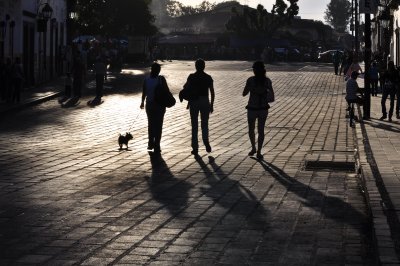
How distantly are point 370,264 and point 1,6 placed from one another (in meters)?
26.0

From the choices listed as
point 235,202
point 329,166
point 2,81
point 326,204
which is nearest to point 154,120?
point 329,166

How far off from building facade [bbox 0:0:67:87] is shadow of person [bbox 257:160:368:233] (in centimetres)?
1940

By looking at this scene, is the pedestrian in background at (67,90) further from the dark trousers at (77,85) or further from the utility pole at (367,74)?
the utility pole at (367,74)

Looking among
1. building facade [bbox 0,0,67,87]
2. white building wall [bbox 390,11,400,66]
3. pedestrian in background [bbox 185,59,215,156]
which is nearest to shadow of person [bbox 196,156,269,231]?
pedestrian in background [bbox 185,59,215,156]

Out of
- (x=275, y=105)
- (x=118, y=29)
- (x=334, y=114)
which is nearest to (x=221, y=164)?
(x=334, y=114)

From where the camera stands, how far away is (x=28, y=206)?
9508 millimetres

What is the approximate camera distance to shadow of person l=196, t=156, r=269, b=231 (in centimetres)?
864

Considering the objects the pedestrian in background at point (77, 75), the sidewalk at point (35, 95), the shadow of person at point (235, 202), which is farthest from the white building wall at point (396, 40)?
the shadow of person at point (235, 202)

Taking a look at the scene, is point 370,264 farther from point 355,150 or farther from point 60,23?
point 60,23

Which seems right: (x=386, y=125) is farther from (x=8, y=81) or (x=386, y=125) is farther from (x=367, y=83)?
(x=8, y=81)

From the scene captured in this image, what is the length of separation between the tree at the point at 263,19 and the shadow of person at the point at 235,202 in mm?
79839

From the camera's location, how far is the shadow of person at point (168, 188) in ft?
31.9

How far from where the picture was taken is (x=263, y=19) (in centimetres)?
9550

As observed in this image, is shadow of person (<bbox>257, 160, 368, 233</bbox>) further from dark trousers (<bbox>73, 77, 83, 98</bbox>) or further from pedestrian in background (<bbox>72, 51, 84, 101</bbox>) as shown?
dark trousers (<bbox>73, 77, 83, 98</bbox>)
